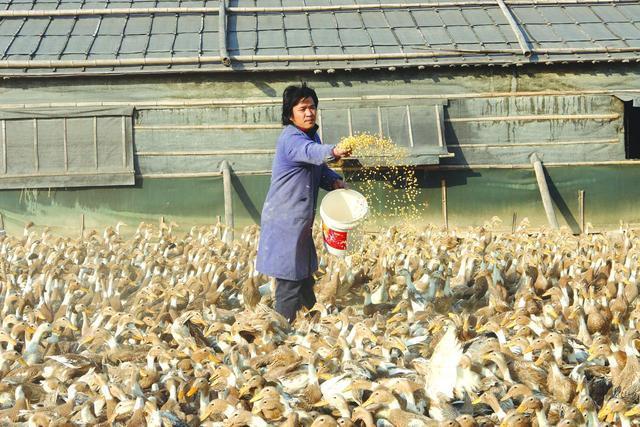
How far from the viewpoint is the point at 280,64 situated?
14.2 meters

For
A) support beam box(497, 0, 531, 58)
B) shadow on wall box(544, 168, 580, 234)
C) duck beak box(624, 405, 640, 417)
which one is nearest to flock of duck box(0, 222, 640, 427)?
duck beak box(624, 405, 640, 417)

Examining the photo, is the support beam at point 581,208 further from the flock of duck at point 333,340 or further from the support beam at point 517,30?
the flock of duck at point 333,340

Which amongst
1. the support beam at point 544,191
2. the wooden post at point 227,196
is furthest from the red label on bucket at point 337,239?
the support beam at point 544,191

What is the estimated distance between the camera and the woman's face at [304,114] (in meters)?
7.11

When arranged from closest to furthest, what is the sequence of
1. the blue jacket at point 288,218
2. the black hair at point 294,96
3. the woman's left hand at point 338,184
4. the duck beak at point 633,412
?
the duck beak at point 633,412 < the black hair at point 294,96 < the blue jacket at point 288,218 < the woman's left hand at point 338,184

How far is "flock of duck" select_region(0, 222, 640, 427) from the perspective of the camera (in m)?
5.68

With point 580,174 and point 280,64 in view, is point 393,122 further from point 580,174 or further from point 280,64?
point 580,174

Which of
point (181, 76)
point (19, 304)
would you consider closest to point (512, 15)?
point (181, 76)

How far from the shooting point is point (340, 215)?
7723 mm

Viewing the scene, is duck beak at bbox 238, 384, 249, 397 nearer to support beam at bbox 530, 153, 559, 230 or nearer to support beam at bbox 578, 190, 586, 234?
support beam at bbox 530, 153, 559, 230

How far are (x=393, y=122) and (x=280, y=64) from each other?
76.5 inches

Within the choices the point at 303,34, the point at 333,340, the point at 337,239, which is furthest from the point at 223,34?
the point at 333,340

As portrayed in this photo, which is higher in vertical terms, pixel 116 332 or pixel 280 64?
pixel 280 64

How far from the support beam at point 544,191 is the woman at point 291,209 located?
21.4 feet
